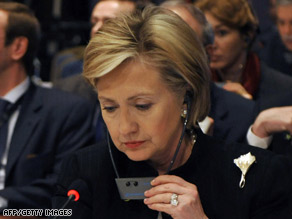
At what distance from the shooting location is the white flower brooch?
2045 millimetres

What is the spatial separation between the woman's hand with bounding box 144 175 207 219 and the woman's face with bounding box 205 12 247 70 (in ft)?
7.21

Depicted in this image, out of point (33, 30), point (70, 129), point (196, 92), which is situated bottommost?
point (70, 129)

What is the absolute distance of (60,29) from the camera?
6.39 metres

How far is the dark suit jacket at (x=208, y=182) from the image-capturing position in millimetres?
2020

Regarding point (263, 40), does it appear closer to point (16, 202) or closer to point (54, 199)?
point (16, 202)

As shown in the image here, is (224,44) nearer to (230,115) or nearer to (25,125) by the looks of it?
(230,115)

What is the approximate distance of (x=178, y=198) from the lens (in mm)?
1885

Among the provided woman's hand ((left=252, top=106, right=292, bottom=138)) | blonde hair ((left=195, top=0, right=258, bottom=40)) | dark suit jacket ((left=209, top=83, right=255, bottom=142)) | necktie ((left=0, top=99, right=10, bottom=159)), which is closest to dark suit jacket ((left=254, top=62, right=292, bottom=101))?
blonde hair ((left=195, top=0, right=258, bottom=40))

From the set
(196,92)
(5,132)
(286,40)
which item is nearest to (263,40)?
(286,40)

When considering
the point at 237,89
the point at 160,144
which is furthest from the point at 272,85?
the point at 160,144

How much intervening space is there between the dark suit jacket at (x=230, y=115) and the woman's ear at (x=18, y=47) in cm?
130

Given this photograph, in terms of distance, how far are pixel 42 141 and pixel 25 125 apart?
135 mm

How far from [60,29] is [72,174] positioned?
14.4 feet

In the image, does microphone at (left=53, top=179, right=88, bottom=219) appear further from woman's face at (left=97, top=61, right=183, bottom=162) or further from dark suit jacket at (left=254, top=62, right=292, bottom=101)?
dark suit jacket at (left=254, top=62, right=292, bottom=101)
